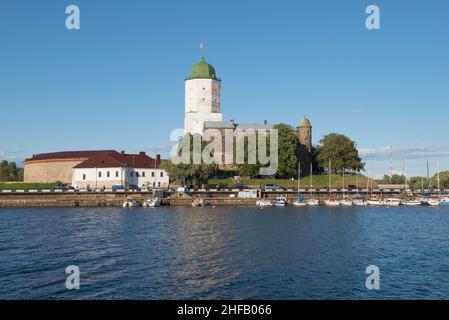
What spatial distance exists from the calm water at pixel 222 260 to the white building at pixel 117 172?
43795mm

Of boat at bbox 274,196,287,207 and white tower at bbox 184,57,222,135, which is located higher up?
white tower at bbox 184,57,222,135

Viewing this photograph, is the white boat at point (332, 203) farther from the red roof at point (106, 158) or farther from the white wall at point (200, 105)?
the white wall at point (200, 105)

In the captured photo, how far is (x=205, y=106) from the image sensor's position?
114 metres

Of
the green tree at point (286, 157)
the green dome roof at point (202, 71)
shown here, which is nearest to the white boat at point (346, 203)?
the green tree at point (286, 157)

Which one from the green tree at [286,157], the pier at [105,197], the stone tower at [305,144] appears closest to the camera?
the pier at [105,197]

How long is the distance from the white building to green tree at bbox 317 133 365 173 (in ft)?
119

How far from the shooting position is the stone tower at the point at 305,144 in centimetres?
10994

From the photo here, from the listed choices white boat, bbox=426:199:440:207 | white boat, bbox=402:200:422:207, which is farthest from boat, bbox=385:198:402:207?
white boat, bbox=426:199:440:207

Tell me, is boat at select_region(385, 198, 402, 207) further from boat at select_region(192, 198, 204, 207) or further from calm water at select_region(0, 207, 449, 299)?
calm water at select_region(0, 207, 449, 299)

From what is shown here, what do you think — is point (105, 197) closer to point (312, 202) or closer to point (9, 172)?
point (312, 202)

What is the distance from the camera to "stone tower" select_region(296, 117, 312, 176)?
110 meters

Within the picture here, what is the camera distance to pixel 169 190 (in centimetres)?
8656
